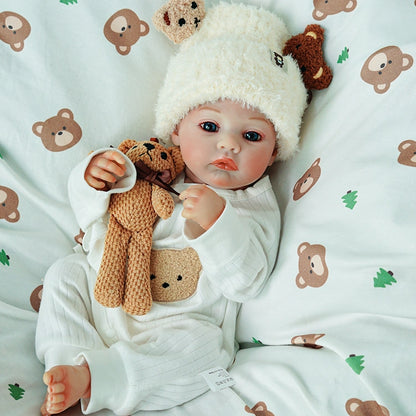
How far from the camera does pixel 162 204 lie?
3.41 feet

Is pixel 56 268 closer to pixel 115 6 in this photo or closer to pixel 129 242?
pixel 129 242

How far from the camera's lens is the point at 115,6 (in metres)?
1.28

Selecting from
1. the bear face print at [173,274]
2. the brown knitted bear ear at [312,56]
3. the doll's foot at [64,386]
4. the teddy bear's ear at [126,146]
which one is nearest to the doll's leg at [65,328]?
the doll's foot at [64,386]

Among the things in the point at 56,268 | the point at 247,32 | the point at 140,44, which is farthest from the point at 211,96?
the point at 56,268

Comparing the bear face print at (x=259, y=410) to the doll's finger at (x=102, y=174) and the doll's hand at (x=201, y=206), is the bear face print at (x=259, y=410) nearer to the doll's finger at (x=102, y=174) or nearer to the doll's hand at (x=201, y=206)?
the doll's hand at (x=201, y=206)

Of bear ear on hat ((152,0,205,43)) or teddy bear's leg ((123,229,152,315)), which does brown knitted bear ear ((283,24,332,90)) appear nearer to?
bear ear on hat ((152,0,205,43))

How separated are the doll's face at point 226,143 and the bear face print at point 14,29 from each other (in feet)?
1.59

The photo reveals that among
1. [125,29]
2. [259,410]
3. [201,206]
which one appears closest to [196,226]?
[201,206]

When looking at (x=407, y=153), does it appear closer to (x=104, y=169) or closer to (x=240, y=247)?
(x=240, y=247)

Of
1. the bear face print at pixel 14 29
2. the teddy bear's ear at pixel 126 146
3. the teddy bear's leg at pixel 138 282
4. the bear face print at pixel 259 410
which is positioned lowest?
the bear face print at pixel 259 410

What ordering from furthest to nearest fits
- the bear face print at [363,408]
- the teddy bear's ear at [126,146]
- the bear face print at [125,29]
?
the bear face print at [125,29] < the teddy bear's ear at [126,146] < the bear face print at [363,408]

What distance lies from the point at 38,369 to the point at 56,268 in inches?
8.7

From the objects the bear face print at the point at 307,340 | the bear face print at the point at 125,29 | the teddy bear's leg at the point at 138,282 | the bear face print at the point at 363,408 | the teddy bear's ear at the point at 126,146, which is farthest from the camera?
the bear face print at the point at 125,29

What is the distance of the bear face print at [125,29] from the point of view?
4.17ft
